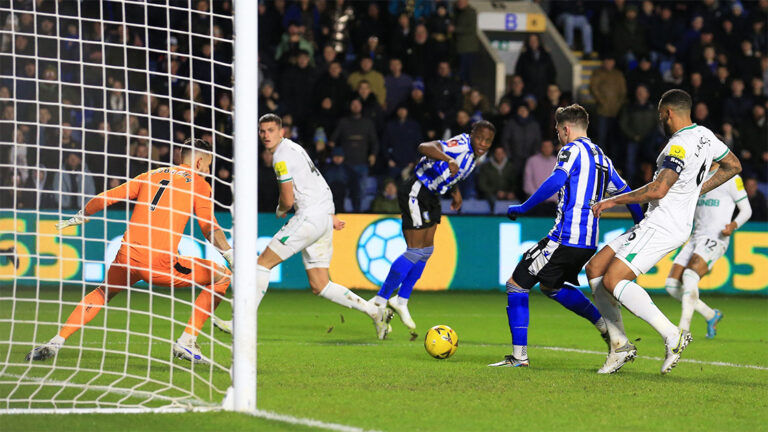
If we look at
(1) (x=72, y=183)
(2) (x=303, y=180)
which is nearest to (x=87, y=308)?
(2) (x=303, y=180)

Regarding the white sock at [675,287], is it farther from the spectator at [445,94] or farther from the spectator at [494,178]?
the spectator at [445,94]

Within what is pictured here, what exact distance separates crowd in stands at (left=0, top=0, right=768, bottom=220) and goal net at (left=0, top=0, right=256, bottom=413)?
96 millimetres

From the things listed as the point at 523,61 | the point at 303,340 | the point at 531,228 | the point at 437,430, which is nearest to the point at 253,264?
the point at 437,430

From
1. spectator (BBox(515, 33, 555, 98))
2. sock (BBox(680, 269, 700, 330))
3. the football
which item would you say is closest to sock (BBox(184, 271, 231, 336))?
the football

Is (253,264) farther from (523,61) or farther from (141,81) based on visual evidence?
(523,61)

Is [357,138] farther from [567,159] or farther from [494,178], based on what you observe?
[567,159]

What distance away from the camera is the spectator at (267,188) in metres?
15.9

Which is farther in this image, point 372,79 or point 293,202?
point 372,79

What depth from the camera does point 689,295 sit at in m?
10.7

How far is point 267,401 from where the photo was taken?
20.5 feet

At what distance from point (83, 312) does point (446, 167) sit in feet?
13.7

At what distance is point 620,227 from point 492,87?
18.3ft

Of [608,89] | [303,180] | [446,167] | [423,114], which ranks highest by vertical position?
[608,89]

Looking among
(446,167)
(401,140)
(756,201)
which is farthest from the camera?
(401,140)
